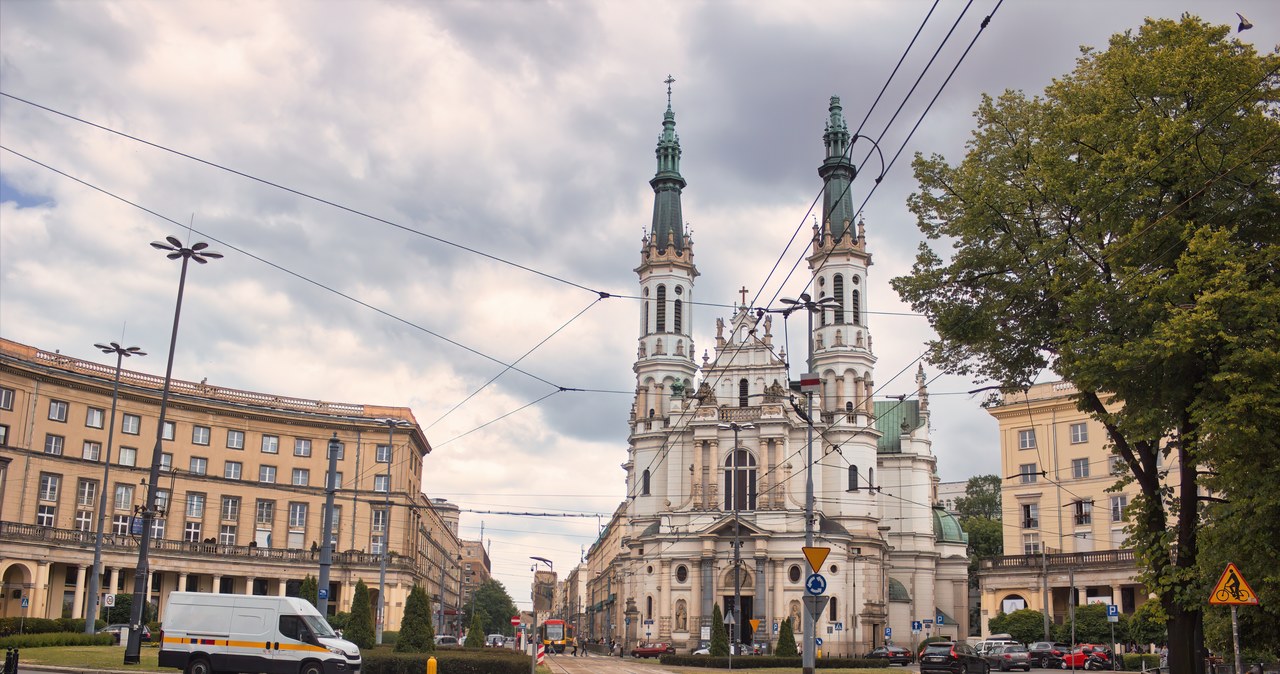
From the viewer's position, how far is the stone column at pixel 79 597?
65.0m

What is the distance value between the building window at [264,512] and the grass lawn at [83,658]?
39150 millimetres

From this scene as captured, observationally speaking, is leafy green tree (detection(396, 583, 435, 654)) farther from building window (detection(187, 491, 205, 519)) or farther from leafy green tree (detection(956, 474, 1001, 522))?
leafy green tree (detection(956, 474, 1001, 522))

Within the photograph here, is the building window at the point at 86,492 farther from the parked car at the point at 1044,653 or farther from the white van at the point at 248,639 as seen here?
the parked car at the point at 1044,653

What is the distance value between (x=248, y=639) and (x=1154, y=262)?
24010mm

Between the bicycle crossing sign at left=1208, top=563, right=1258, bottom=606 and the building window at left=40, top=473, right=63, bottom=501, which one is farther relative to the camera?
the building window at left=40, top=473, right=63, bottom=501

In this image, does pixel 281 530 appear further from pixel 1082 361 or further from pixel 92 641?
pixel 1082 361

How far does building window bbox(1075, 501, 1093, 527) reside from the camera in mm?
69562

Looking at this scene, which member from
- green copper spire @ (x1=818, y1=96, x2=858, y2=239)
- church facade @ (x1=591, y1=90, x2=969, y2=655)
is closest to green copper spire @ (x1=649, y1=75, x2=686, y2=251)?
church facade @ (x1=591, y1=90, x2=969, y2=655)

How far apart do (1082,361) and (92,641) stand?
35620mm

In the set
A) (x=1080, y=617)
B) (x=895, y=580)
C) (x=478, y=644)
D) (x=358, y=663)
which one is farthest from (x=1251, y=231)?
(x=895, y=580)

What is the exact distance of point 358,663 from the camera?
97.7ft

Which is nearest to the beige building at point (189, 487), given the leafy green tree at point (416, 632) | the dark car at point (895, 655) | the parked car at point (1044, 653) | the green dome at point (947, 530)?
the leafy green tree at point (416, 632)

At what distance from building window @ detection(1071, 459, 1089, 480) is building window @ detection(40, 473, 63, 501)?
62.6m

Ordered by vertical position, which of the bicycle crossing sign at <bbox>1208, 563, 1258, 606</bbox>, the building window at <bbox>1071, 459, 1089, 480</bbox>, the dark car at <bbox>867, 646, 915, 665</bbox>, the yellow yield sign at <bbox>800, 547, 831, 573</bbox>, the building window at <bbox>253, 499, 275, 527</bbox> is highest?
the building window at <bbox>1071, 459, 1089, 480</bbox>
